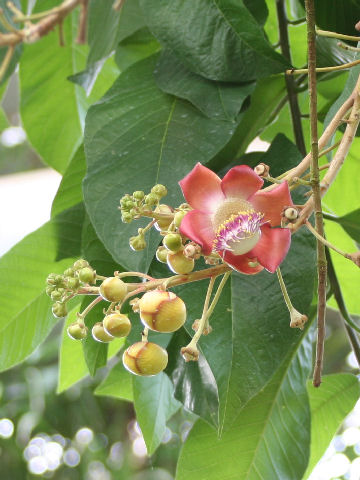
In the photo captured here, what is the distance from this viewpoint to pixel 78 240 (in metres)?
0.62

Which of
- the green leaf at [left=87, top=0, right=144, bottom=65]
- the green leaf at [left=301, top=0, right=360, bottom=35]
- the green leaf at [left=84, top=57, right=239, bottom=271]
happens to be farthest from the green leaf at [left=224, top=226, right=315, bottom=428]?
the green leaf at [left=87, top=0, right=144, bottom=65]

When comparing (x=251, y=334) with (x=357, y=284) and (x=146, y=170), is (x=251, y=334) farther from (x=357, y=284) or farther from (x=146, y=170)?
(x=357, y=284)

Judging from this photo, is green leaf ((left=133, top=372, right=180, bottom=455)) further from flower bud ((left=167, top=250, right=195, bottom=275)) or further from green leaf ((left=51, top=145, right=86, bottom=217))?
flower bud ((left=167, top=250, right=195, bottom=275))

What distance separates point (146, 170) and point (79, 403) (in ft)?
8.05

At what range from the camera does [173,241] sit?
1.01 feet

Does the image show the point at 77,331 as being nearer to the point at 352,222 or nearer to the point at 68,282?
the point at 68,282

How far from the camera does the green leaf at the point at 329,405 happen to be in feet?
2.05

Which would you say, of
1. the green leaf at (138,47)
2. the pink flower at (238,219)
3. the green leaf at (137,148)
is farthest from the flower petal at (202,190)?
the green leaf at (138,47)

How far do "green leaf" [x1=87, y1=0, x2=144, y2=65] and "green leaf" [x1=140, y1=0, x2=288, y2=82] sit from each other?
0.38 ft

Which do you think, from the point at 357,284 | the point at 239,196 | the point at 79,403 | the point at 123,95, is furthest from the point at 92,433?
the point at 239,196

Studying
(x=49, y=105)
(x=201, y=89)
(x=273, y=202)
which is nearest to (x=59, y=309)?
(x=273, y=202)

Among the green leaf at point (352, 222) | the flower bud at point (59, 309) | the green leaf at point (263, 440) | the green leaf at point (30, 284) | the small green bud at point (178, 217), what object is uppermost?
the small green bud at point (178, 217)

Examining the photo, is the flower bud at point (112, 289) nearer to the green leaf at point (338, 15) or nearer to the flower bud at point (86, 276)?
the flower bud at point (86, 276)

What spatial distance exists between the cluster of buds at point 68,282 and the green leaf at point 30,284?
28 cm
